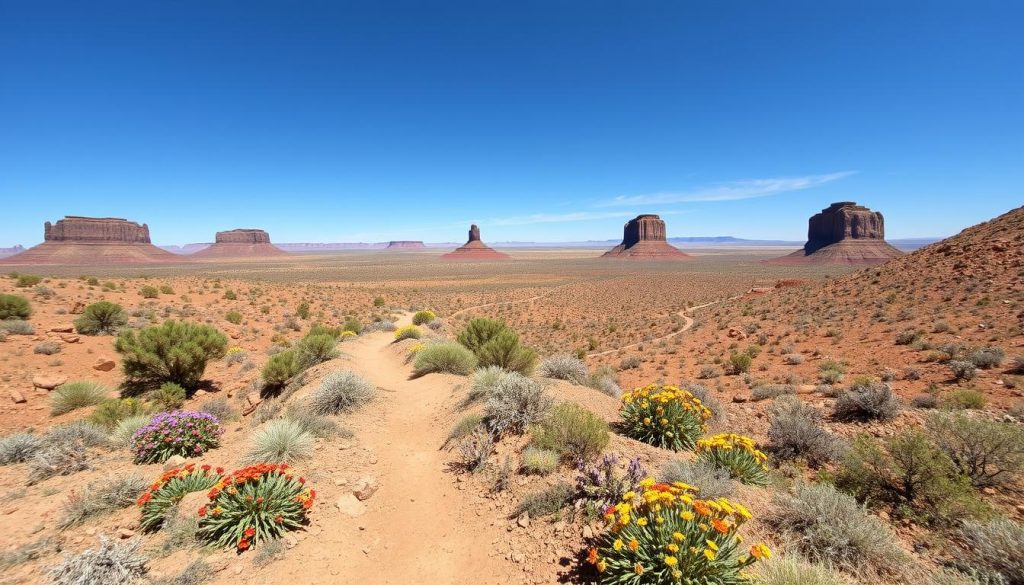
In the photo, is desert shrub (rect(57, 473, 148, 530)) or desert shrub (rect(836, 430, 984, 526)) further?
desert shrub (rect(57, 473, 148, 530))

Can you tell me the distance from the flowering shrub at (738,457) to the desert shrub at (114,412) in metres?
11.2

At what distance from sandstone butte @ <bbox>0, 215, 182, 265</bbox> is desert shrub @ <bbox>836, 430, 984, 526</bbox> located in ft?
556

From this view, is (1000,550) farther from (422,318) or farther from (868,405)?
(422,318)

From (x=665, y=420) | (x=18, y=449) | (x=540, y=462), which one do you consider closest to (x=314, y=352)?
(x=18, y=449)

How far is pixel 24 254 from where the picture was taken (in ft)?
404

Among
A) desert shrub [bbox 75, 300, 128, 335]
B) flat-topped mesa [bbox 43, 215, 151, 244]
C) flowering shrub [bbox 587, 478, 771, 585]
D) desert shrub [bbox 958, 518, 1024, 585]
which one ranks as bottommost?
desert shrub [bbox 958, 518, 1024, 585]

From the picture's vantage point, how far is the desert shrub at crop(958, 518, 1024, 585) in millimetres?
2967

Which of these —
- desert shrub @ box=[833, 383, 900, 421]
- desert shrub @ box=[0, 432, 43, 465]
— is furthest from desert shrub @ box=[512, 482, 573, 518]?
desert shrub @ box=[0, 432, 43, 465]

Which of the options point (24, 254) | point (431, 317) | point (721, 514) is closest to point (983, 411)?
point (721, 514)

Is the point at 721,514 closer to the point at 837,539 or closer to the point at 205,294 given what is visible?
the point at 837,539

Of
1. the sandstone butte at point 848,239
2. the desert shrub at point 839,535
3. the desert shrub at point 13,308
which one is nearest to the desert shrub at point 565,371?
the desert shrub at point 839,535

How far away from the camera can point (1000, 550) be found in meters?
3.06

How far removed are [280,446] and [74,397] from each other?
28.6 feet

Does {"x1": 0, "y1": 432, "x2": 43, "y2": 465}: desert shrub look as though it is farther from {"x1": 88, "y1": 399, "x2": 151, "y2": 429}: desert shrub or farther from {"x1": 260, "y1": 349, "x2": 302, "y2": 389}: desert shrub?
{"x1": 260, "y1": 349, "x2": 302, "y2": 389}: desert shrub
